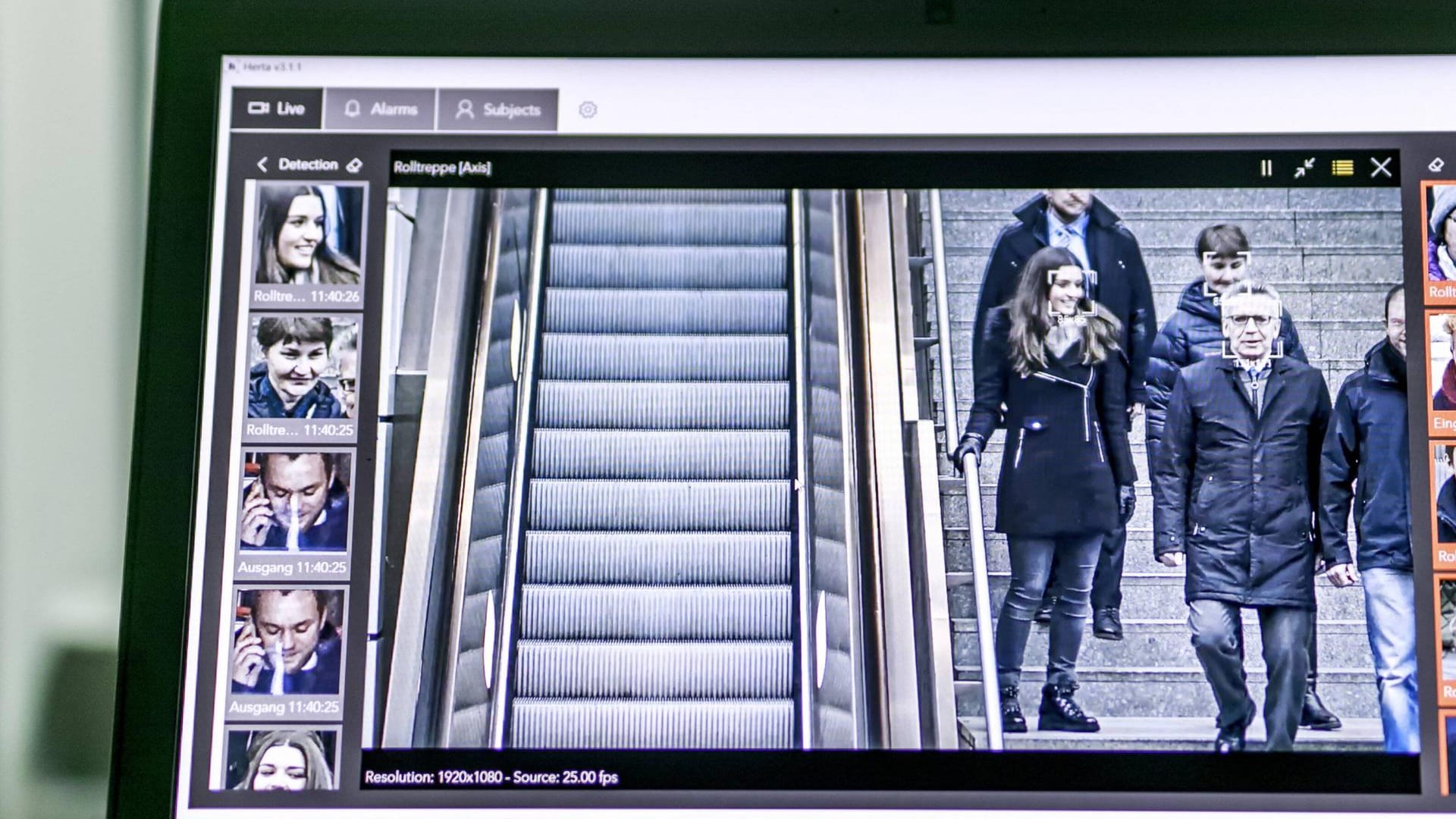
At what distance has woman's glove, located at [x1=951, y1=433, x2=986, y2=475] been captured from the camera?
3.95 ft

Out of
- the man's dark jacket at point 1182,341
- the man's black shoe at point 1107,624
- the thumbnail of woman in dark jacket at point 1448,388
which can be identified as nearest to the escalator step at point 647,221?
the man's dark jacket at point 1182,341

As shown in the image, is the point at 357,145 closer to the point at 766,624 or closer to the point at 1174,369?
the point at 1174,369

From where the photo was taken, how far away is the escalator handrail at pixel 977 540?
117cm

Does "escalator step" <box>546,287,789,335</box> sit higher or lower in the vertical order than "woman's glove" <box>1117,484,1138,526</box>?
higher

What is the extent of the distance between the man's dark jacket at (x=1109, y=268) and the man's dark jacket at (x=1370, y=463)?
0.21 meters

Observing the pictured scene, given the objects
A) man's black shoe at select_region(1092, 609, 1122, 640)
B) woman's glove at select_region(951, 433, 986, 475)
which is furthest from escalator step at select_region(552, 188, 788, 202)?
man's black shoe at select_region(1092, 609, 1122, 640)

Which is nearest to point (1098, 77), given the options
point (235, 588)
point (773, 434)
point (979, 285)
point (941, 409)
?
point (979, 285)

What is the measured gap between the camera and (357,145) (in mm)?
1151

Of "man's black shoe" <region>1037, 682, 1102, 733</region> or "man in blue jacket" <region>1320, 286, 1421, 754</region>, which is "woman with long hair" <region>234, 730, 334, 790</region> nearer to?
"man's black shoe" <region>1037, 682, 1102, 733</region>

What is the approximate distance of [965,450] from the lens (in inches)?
49.3

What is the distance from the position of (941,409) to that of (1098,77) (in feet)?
1.34

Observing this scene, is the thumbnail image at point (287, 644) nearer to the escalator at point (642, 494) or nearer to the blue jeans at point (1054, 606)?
the escalator at point (642, 494)

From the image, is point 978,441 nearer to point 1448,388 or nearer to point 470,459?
point 1448,388

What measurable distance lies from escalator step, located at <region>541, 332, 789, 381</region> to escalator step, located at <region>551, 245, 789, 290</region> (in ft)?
0.28
